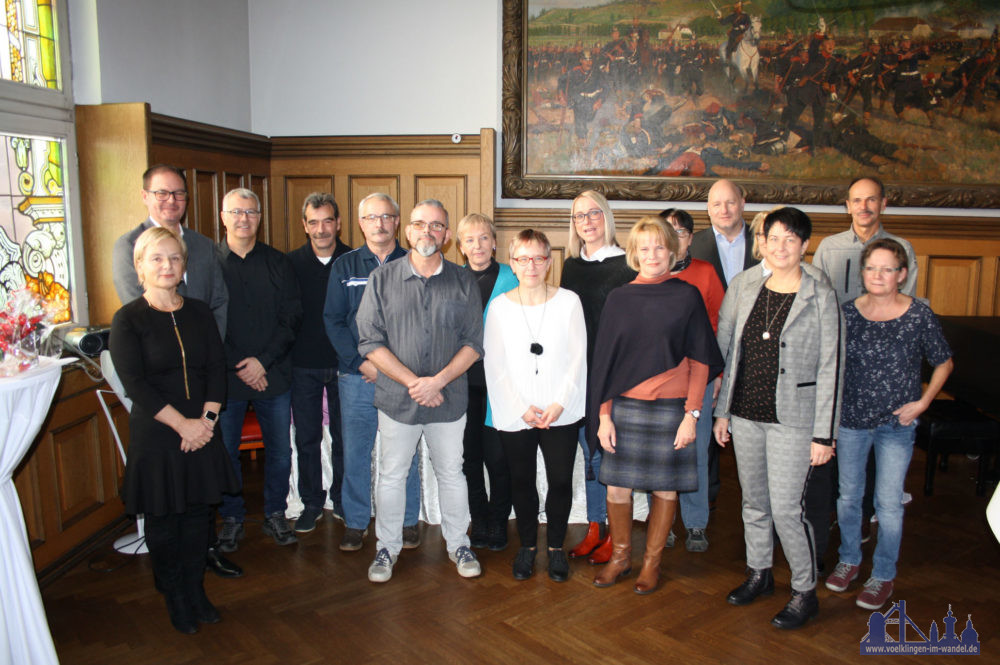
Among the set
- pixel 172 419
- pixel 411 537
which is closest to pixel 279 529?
pixel 411 537

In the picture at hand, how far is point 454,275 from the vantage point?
299 cm

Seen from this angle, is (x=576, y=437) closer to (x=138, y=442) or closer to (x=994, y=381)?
(x=138, y=442)

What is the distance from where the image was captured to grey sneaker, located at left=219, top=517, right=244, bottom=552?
3320 millimetres

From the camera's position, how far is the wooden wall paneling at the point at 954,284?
5.34 meters

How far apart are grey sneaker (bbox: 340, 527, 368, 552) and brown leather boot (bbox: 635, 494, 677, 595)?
1.24 metres

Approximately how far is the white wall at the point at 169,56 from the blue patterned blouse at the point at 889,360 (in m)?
3.62

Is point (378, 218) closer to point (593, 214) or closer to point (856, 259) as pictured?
point (593, 214)

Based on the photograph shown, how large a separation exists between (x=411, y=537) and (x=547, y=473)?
2.67ft

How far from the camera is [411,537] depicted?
135 inches

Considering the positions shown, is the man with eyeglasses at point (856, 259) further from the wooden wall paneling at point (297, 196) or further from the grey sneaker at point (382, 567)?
the wooden wall paneling at point (297, 196)

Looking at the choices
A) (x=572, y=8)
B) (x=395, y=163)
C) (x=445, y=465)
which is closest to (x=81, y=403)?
(x=445, y=465)

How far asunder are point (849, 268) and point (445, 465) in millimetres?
2051

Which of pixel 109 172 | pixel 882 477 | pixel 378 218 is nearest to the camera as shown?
pixel 882 477

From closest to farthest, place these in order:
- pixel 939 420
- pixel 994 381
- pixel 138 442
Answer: pixel 138 442, pixel 994 381, pixel 939 420
